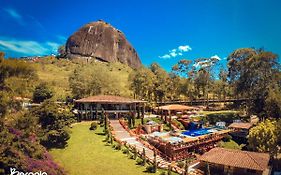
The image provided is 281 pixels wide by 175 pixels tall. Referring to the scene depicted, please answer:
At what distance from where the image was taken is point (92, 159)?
26359 mm

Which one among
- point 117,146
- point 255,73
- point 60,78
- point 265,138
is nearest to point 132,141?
point 117,146

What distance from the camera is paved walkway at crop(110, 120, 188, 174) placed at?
28587 millimetres

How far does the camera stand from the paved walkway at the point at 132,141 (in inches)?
1125

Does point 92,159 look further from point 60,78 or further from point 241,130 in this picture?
point 60,78

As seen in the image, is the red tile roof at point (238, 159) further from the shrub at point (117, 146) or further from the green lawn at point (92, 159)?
the shrub at point (117, 146)

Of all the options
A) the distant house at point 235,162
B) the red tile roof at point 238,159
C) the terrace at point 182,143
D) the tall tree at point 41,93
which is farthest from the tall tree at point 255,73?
the tall tree at point 41,93

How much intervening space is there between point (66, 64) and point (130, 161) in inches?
4001

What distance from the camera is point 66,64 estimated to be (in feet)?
393

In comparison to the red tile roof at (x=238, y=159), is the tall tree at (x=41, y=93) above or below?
above

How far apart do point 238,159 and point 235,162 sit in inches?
31.5

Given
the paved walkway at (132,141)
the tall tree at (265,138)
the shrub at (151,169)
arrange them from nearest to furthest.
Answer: the shrub at (151,169) → the paved walkway at (132,141) → the tall tree at (265,138)

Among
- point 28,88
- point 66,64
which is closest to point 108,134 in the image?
point 28,88

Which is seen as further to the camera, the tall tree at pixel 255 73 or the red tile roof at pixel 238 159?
the tall tree at pixel 255 73

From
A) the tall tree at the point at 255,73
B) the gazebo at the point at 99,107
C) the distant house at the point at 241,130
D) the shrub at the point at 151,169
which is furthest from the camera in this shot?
the tall tree at the point at 255,73
